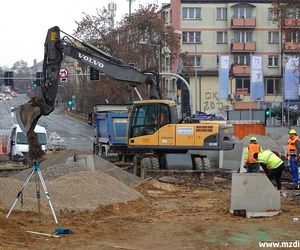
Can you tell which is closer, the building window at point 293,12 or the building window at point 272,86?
the building window at point 293,12

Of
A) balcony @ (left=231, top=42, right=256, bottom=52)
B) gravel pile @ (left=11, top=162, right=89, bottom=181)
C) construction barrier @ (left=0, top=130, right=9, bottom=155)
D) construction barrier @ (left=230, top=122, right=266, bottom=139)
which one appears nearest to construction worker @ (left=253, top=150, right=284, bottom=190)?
gravel pile @ (left=11, top=162, right=89, bottom=181)

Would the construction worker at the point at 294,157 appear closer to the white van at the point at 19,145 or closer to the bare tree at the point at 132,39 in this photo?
the white van at the point at 19,145

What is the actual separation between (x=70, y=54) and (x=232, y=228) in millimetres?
12054

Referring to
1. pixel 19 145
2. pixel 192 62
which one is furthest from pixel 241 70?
pixel 19 145

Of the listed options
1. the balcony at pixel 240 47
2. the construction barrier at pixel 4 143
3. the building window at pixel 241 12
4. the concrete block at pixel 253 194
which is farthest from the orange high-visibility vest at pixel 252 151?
the building window at pixel 241 12

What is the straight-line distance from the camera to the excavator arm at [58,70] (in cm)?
2144

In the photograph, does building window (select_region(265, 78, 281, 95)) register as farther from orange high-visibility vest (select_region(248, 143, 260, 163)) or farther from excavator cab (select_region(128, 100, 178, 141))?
orange high-visibility vest (select_region(248, 143, 260, 163))

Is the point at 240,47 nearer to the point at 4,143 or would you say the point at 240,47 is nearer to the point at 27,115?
the point at 4,143

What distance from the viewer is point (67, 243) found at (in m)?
11.8

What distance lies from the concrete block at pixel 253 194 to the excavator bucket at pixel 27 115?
867 cm

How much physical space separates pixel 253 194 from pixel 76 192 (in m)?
4.58

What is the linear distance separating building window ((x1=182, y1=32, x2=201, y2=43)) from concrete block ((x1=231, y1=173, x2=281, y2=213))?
61598mm

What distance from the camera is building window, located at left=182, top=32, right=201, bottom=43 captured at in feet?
249

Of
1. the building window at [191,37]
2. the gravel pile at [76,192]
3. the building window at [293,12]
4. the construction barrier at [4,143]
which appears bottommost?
the construction barrier at [4,143]
